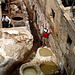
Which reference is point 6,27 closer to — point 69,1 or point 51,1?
point 51,1

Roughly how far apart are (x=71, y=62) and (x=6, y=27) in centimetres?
652

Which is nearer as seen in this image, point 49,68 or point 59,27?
point 59,27

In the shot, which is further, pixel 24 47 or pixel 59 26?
pixel 24 47

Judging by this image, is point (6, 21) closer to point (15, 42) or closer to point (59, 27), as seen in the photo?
point (15, 42)

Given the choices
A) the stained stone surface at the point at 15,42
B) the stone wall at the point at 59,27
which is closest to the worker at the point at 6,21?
the stained stone surface at the point at 15,42

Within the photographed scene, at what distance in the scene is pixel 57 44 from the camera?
1320cm

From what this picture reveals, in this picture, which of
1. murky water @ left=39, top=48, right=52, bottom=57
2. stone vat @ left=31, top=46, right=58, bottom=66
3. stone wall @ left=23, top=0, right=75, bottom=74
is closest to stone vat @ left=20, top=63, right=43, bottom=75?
stone vat @ left=31, top=46, right=58, bottom=66

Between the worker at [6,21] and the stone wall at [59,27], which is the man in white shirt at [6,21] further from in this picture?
the stone wall at [59,27]

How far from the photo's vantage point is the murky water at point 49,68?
1255cm

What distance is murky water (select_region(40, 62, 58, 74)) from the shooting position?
41.2 ft

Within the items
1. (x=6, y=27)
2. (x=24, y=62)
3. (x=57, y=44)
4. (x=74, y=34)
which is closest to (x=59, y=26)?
(x=57, y=44)

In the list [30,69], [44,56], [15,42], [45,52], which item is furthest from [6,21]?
[30,69]

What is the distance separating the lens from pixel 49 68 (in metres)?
12.8

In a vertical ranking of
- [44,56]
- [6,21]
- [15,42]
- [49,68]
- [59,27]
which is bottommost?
[49,68]
